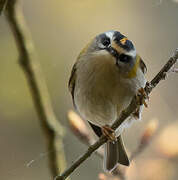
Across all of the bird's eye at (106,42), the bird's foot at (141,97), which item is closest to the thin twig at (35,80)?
the bird's eye at (106,42)

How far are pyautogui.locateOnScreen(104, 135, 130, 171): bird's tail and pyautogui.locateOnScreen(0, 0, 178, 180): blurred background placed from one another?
126 millimetres

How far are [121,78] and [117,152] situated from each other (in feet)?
2.54

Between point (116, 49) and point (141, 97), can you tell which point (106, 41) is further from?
point (141, 97)

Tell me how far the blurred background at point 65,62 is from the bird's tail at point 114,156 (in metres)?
0.13

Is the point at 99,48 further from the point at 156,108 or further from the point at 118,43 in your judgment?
the point at 156,108

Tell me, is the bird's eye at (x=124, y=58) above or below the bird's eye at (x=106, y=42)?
below

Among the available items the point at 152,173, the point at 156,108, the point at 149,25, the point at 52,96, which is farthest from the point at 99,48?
the point at 149,25

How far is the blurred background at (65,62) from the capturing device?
3.38 meters

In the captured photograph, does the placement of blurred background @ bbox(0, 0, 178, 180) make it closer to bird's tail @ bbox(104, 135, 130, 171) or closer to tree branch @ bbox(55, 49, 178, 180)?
bird's tail @ bbox(104, 135, 130, 171)

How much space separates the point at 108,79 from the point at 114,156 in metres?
0.75

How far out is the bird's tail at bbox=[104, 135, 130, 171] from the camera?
2.49 m

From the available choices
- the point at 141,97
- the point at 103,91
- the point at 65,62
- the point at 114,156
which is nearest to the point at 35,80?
the point at 103,91

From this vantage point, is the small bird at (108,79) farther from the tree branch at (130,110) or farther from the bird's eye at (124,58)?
the tree branch at (130,110)

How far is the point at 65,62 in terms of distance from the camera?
4.05 m
